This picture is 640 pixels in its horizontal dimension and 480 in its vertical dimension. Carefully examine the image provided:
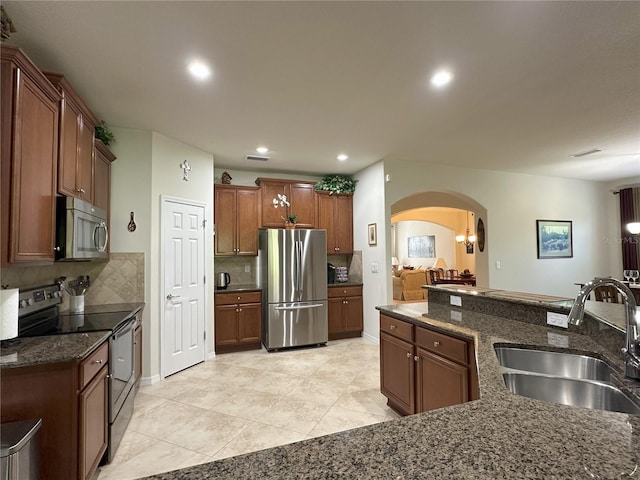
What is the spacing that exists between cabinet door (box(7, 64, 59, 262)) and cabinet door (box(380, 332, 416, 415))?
253cm

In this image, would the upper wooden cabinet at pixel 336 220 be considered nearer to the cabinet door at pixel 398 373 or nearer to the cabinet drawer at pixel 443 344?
the cabinet door at pixel 398 373

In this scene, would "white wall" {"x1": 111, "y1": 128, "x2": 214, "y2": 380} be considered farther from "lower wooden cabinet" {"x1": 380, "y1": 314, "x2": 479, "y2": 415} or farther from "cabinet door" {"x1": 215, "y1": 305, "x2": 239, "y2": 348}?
"lower wooden cabinet" {"x1": 380, "y1": 314, "x2": 479, "y2": 415}

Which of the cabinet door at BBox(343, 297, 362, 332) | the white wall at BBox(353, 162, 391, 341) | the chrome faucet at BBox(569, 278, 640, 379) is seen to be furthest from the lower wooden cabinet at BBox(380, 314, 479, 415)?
the cabinet door at BBox(343, 297, 362, 332)

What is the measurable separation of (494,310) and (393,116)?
201 centimetres

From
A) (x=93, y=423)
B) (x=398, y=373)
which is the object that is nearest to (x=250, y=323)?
(x=398, y=373)

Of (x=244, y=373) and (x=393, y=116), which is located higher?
(x=393, y=116)

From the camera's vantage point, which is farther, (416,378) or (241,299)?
(241,299)

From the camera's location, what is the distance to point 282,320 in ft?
14.5

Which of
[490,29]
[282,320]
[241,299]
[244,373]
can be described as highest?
[490,29]

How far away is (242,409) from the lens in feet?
9.07

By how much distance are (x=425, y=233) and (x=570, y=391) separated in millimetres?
11451

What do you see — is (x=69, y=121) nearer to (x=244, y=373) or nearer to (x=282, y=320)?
(x=244, y=373)

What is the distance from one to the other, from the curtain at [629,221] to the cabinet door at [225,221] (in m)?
7.07

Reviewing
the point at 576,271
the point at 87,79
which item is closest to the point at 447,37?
the point at 87,79
